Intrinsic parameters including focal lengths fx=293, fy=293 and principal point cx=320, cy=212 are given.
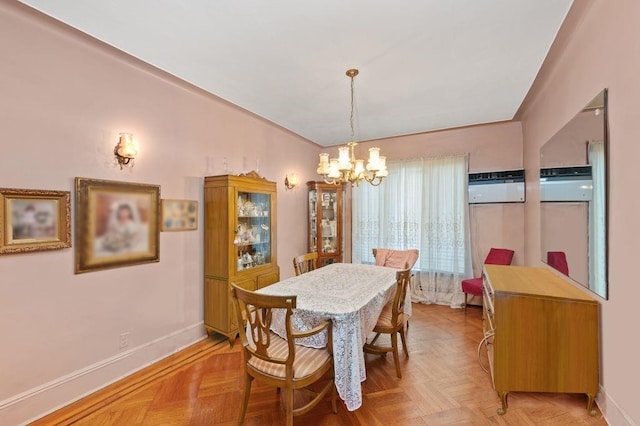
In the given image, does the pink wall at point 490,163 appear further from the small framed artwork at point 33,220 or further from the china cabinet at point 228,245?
the small framed artwork at point 33,220

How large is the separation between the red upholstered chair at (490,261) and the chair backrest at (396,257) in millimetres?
781

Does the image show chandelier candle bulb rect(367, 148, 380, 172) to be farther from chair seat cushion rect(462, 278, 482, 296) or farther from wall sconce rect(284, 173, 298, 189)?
chair seat cushion rect(462, 278, 482, 296)

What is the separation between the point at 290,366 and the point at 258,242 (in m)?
2.16

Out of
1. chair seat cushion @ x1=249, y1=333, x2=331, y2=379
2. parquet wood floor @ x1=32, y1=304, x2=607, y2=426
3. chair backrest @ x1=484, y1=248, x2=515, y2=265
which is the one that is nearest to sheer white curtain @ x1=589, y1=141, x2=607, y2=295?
parquet wood floor @ x1=32, y1=304, x2=607, y2=426

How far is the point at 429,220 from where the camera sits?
15.5 feet

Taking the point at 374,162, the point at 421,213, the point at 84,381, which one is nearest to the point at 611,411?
the point at 374,162

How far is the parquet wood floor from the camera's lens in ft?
6.69

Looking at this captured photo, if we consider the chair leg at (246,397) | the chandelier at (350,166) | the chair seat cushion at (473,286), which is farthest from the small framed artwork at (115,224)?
the chair seat cushion at (473,286)

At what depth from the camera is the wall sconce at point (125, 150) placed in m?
2.54

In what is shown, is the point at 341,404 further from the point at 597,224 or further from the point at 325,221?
the point at 325,221

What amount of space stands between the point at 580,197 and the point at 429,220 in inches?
101

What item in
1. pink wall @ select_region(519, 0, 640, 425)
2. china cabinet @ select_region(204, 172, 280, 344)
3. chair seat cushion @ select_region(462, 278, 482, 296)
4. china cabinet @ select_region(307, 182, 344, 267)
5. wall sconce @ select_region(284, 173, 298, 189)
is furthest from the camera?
china cabinet @ select_region(307, 182, 344, 267)

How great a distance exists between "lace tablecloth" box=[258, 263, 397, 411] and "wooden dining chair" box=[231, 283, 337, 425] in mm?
84

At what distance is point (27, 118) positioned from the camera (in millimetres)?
2031
